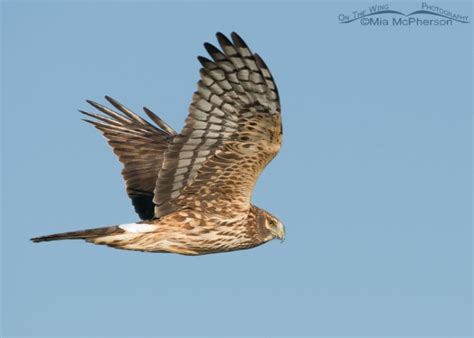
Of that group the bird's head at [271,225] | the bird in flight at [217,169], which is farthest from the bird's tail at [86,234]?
the bird's head at [271,225]

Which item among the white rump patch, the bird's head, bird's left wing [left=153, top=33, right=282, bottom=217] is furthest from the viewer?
the bird's head

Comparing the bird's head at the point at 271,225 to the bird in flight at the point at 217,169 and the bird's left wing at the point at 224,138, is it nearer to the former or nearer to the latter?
the bird in flight at the point at 217,169

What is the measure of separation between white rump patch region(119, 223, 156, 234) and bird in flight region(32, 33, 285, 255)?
0.04 ft

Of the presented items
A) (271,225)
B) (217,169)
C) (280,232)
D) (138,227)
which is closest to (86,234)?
(138,227)

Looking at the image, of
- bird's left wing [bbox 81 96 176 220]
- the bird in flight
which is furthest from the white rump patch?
bird's left wing [bbox 81 96 176 220]

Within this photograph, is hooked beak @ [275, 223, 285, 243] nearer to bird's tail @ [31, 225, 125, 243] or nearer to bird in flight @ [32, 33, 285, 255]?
bird in flight @ [32, 33, 285, 255]

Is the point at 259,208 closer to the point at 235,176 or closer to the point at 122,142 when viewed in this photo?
the point at 235,176

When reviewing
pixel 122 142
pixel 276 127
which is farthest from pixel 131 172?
pixel 276 127

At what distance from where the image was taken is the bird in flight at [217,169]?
10.5 m

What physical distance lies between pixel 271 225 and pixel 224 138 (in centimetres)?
144

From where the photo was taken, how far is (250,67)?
10.4m

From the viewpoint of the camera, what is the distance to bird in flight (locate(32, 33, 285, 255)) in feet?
34.5

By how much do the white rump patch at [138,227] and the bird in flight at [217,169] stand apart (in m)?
0.01

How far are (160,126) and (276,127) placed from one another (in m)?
3.28
